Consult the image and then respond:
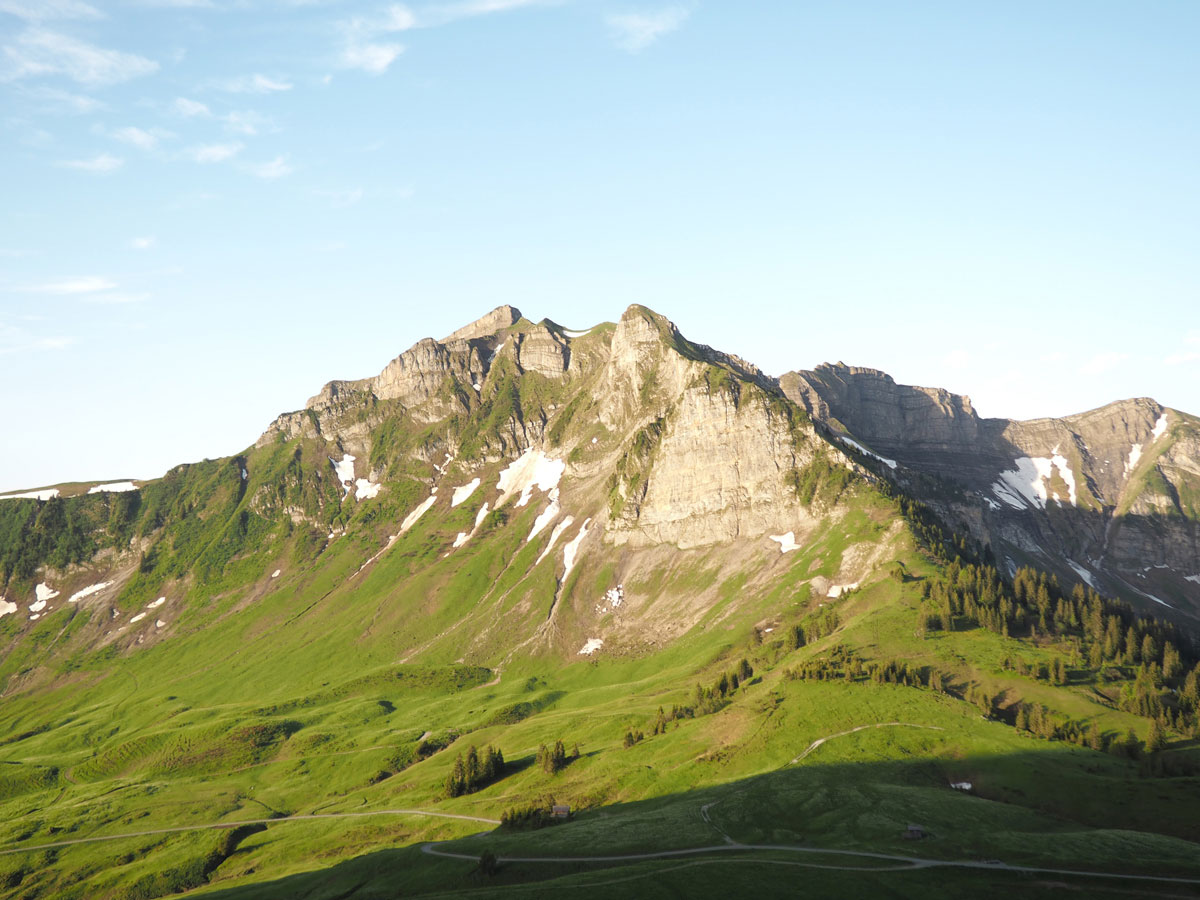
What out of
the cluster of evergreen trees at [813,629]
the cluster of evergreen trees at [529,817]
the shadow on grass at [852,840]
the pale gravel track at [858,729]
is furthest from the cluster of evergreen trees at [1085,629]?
the cluster of evergreen trees at [529,817]

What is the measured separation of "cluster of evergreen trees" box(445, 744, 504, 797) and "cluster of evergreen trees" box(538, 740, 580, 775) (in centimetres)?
893

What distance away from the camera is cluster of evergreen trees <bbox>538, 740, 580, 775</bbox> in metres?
138

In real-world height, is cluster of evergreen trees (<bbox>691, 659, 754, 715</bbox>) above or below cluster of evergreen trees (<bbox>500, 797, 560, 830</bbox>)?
above

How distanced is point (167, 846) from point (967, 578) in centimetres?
16653

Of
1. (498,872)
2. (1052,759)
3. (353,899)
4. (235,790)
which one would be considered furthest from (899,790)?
(235,790)

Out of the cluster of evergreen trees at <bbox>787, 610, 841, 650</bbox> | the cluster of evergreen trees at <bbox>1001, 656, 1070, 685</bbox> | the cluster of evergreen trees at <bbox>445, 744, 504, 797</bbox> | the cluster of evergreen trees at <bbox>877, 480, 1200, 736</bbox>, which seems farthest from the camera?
the cluster of evergreen trees at <bbox>787, 610, 841, 650</bbox>

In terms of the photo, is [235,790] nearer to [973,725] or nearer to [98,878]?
[98,878]

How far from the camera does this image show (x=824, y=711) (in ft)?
414

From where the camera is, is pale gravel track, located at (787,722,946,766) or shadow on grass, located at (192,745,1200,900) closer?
shadow on grass, located at (192,745,1200,900)

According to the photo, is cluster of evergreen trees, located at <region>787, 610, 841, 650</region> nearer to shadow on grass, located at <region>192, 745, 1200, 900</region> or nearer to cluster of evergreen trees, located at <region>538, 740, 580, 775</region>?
cluster of evergreen trees, located at <region>538, 740, 580, 775</region>

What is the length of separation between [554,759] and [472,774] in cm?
1619

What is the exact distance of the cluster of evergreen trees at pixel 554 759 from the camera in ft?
453

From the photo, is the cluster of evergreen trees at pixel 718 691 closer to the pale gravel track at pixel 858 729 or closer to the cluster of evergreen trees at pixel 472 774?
the pale gravel track at pixel 858 729

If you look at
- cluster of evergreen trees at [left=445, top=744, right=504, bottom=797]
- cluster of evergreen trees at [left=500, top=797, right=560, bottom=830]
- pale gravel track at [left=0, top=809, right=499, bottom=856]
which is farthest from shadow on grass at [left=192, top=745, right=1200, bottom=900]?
pale gravel track at [left=0, top=809, right=499, bottom=856]
